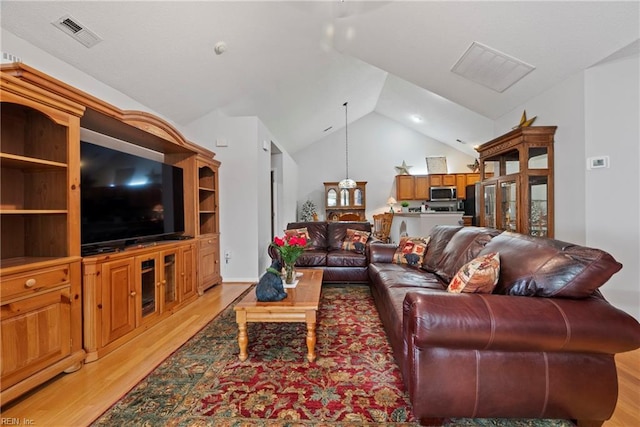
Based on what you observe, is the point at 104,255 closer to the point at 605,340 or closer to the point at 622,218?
the point at 605,340

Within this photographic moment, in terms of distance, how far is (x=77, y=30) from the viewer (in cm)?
215

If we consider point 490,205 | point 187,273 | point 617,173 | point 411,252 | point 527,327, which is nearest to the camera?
point 527,327

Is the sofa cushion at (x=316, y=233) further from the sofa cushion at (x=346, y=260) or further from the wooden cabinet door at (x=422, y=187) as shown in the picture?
the wooden cabinet door at (x=422, y=187)

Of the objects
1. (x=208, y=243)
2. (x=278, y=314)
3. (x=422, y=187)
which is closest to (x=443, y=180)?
(x=422, y=187)

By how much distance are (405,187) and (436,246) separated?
5.34 meters

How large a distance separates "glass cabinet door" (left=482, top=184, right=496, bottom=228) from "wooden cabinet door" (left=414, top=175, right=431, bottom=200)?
13.7 ft

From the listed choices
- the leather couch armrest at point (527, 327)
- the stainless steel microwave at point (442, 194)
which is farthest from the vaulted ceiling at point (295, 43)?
the stainless steel microwave at point (442, 194)

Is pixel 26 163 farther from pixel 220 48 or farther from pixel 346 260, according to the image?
pixel 346 260

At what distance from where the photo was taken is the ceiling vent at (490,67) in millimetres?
3012

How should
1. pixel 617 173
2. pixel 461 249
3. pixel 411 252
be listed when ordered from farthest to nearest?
pixel 411 252, pixel 461 249, pixel 617 173

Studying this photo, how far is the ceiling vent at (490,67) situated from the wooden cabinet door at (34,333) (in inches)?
165

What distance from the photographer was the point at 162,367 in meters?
1.97

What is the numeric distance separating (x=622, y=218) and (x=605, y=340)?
6.14 ft

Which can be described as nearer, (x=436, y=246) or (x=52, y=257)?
(x=52, y=257)
